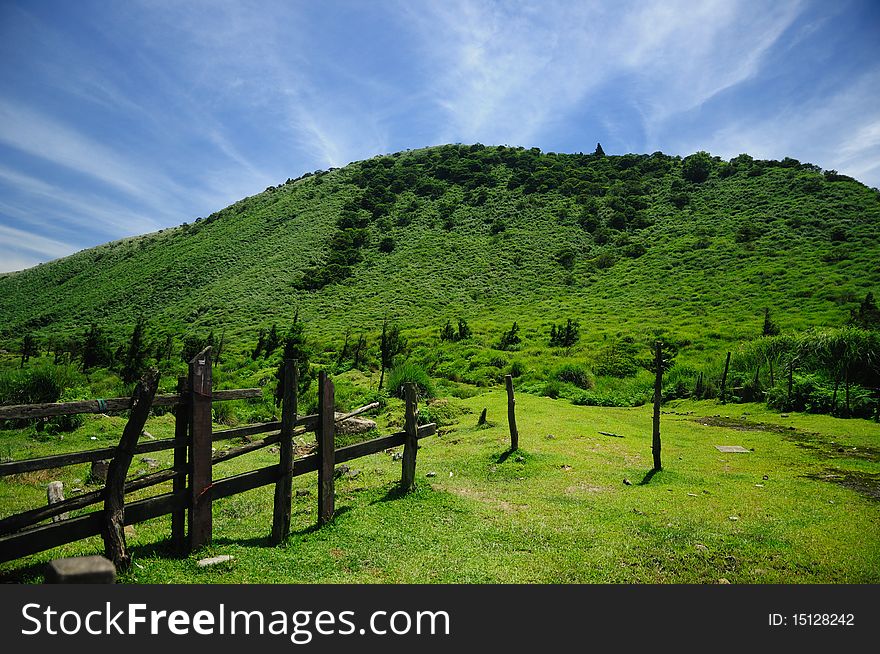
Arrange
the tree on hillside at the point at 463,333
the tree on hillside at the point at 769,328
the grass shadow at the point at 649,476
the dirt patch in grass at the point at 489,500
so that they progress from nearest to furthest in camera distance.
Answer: the dirt patch in grass at the point at 489,500, the grass shadow at the point at 649,476, the tree on hillside at the point at 769,328, the tree on hillside at the point at 463,333

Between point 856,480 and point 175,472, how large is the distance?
1373 cm

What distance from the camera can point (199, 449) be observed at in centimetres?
574

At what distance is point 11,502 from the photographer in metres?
8.09

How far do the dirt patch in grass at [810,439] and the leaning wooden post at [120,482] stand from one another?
52.8 ft

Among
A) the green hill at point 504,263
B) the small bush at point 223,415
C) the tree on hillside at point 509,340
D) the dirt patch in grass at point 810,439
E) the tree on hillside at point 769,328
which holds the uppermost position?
the green hill at point 504,263

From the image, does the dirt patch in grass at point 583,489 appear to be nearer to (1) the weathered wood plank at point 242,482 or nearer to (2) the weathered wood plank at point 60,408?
(1) the weathered wood plank at point 242,482

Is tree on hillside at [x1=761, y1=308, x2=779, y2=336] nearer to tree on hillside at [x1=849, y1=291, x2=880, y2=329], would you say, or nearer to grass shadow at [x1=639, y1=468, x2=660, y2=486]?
tree on hillside at [x1=849, y1=291, x2=880, y2=329]

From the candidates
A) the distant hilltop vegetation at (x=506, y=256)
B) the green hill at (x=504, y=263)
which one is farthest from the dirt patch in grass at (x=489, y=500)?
the distant hilltop vegetation at (x=506, y=256)

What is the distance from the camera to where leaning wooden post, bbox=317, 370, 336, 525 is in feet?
23.8

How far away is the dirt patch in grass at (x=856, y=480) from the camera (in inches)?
378

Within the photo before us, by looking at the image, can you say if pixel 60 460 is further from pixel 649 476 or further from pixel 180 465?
pixel 649 476

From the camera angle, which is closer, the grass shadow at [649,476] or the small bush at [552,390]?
the grass shadow at [649,476]

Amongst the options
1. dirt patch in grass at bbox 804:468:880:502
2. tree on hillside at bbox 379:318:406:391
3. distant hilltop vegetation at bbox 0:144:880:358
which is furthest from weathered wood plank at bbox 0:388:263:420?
distant hilltop vegetation at bbox 0:144:880:358

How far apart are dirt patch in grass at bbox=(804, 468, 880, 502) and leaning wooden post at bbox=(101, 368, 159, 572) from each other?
12.7 meters
